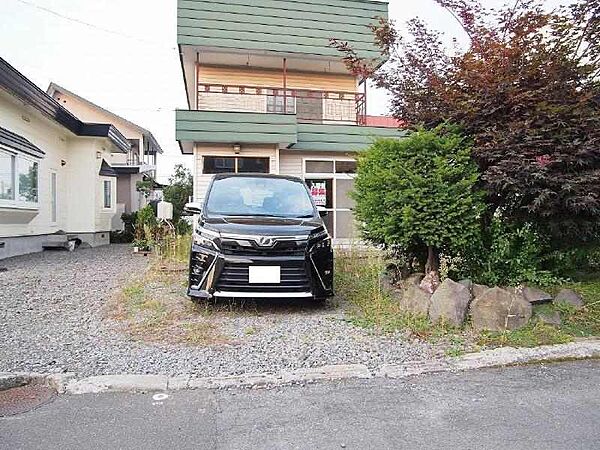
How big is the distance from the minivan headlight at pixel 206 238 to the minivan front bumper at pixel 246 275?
4 centimetres

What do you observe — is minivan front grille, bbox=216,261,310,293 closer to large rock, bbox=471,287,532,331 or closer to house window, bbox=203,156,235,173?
large rock, bbox=471,287,532,331

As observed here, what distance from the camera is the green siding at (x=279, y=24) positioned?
→ 1262 centimetres

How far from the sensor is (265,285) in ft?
16.1

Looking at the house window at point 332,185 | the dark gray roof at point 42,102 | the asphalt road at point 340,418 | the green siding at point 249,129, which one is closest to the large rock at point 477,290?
the asphalt road at point 340,418

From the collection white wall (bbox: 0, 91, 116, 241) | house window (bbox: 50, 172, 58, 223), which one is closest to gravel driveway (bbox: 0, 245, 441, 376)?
white wall (bbox: 0, 91, 116, 241)

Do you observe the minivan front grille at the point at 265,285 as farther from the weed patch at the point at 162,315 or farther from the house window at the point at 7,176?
the house window at the point at 7,176

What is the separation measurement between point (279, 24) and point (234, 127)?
3.93m

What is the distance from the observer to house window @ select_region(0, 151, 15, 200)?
374 inches

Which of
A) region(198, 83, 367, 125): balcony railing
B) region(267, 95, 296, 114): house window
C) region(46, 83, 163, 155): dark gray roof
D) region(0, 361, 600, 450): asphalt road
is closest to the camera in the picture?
region(0, 361, 600, 450): asphalt road

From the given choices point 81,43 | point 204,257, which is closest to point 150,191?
point 81,43

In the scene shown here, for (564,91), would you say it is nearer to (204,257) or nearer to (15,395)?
(204,257)

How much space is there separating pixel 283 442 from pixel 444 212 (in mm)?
2927

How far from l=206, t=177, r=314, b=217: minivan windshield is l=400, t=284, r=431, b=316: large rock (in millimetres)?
1519

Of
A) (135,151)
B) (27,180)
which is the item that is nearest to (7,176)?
(27,180)
